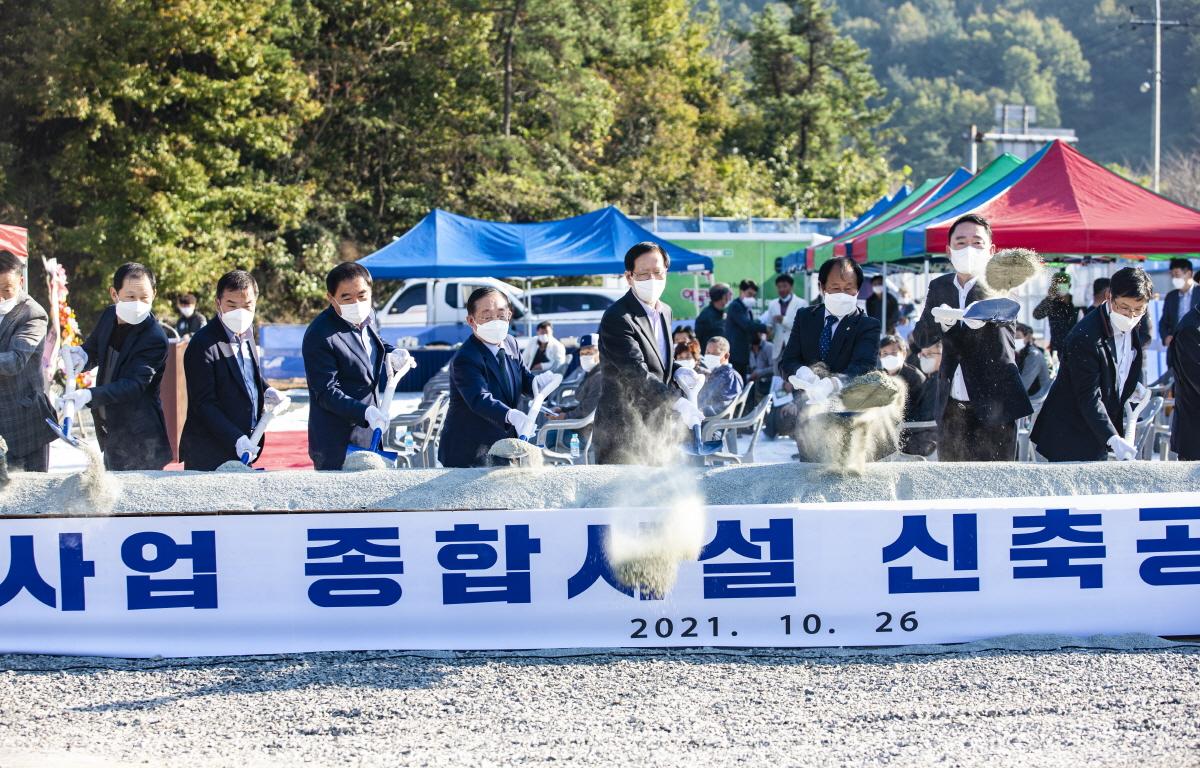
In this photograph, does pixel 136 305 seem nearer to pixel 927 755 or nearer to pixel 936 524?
pixel 936 524

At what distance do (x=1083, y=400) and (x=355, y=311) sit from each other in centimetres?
312

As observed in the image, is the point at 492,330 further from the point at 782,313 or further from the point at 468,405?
the point at 782,313

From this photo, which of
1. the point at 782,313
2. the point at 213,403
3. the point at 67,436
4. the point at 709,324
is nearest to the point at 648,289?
the point at 213,403

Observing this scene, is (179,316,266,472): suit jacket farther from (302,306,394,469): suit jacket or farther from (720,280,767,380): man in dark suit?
(720,280,767,380): man in dark suit

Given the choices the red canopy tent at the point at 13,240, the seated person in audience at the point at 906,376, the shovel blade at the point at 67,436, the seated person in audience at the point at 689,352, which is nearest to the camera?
the shovel blade at the point at 67,436

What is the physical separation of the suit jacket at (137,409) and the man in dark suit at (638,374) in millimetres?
1984

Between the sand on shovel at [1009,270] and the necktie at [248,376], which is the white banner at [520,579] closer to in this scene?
the necktie at [248,376]

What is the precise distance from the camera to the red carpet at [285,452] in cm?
1083

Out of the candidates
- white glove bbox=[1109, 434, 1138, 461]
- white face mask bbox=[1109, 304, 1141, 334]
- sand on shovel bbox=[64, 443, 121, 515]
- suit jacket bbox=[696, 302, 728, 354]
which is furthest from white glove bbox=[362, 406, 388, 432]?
suit jacket bbox=[696, 302, 728, 354]

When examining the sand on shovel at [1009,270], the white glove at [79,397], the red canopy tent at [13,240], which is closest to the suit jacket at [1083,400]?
the sand on shovel at [1009,270]

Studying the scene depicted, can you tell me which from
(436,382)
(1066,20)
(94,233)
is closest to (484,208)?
(94,233)

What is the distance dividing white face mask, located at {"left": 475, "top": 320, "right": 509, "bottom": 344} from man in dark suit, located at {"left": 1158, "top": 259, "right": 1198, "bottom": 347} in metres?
8.74

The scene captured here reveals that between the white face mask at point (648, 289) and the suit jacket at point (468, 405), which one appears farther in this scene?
the white face mask at point (648, 289)

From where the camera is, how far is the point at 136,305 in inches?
227
